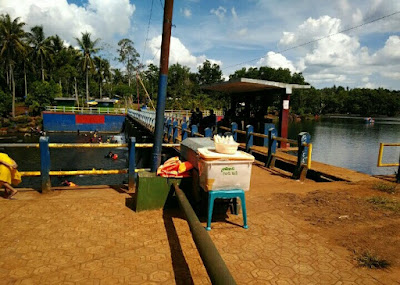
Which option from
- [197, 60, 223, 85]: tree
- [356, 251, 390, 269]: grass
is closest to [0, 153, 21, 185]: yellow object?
[356, 251, 390, 269]: grass

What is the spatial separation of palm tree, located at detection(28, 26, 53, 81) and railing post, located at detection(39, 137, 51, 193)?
5283 cm

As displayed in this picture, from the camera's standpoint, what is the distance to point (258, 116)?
14484 mm

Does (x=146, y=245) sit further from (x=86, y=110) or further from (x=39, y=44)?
(x=39, y=44)

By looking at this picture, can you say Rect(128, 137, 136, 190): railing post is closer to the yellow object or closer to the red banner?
the yellow object

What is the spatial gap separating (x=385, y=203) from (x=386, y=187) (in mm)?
1244

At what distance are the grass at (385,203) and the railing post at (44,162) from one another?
253 inches

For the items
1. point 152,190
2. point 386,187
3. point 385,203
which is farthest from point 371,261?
point 386,187

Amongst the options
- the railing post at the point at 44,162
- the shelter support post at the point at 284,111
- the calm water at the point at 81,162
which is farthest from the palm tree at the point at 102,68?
the railing post at the point at 44,162

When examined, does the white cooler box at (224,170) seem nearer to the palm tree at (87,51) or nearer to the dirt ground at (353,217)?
the dirt ground at (353,217)

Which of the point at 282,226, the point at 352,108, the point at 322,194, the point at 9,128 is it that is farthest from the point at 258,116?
the point at 352,108

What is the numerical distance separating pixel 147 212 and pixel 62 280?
6.50 feet

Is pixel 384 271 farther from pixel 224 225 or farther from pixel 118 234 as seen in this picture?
pixel 118 234

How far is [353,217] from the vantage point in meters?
4.64

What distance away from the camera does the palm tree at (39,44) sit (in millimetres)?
49406
